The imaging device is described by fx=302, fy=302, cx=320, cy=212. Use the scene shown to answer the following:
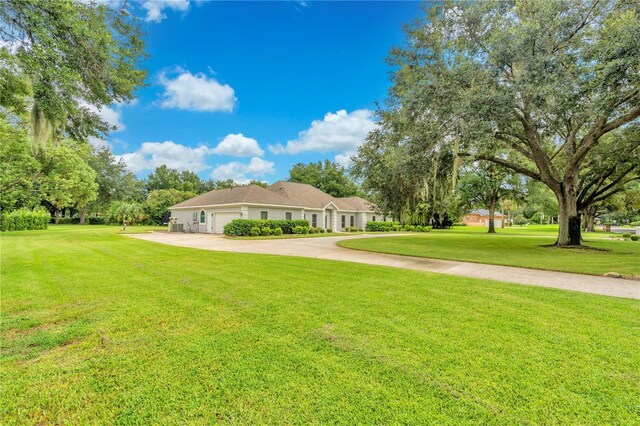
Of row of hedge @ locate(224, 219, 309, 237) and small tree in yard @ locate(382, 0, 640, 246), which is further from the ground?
small tree in yard @ locate(382, 0, 640, 246)

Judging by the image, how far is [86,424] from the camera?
2.01 metres

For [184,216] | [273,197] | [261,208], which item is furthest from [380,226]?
[184,216]

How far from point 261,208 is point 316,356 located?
21.3m

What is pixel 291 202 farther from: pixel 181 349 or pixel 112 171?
pixel 112 171

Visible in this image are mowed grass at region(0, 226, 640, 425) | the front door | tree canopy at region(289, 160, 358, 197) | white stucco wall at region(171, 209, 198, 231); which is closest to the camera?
mowed grass at region(0, 226, 640, 425)

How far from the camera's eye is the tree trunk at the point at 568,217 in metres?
12.6

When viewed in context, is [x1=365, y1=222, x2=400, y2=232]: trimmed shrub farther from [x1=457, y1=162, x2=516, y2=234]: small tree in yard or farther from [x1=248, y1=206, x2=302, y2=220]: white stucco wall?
[x1=248, y1=206, x2=302, y2=220]: white stucco wall

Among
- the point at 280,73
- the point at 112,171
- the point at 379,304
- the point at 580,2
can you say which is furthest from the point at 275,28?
the point at 112,171

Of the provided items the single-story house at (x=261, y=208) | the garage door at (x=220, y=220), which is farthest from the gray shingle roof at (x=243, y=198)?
the garage door at (x=220, y=220)

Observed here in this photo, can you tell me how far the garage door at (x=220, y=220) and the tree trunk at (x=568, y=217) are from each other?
64.3 feet

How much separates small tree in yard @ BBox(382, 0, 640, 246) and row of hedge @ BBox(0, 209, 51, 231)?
96.3 ft

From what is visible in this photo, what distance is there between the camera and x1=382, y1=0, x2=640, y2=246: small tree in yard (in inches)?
346

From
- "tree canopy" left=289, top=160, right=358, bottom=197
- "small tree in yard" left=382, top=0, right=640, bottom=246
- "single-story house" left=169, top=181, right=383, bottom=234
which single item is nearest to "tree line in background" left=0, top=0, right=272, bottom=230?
"small tree in yard" left=382, top=0, right=640, bottom=246

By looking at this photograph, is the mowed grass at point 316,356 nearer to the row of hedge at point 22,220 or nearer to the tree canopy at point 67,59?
the tree canopy at point 67,59
